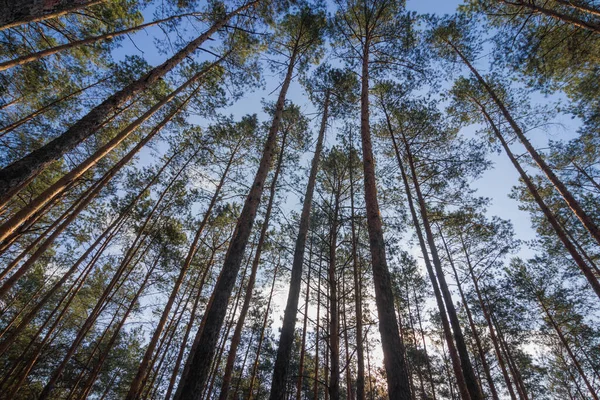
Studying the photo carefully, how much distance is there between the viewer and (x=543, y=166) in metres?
8.77

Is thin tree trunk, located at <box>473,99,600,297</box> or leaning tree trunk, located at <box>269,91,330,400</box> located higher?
thin tree trunk, located at <box>473,99,600,297</box>

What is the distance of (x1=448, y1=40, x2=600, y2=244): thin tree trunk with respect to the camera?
708 centimetres

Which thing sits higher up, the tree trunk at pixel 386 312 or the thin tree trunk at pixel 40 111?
the thin tree trunk at pixel 40 111

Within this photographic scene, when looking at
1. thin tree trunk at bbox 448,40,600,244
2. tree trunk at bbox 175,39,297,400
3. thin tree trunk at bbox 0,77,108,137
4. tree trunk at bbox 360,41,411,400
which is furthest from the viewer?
thin tree trunk at bbox 0,77,108,137

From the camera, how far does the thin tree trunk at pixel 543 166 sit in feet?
23.2

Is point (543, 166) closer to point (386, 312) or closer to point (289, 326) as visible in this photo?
point (386, 312)

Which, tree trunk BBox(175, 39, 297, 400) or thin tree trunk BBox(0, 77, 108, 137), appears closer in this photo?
tree trunk BBox(175, 39, 297, 400)

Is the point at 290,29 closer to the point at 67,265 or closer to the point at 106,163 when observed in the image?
the point at 106,163

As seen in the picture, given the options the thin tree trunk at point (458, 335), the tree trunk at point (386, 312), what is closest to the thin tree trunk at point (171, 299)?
the tree trunk at point (386, 312)

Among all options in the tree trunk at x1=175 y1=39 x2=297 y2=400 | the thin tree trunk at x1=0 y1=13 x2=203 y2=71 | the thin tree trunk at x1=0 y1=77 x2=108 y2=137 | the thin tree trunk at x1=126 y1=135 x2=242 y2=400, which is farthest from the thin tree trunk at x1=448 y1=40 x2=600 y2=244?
the thin tree trunk at x1=0 y1=77 x2=108 y2=137

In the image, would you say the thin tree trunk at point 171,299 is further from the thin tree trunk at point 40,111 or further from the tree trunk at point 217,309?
the thin tree trunk at point 40,111

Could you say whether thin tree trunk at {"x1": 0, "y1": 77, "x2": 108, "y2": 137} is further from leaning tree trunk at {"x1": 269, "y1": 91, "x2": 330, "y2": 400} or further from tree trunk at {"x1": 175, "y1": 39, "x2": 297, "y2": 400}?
leaning tree trunk at {"x1": 269, "y1": 91, "x2": 330, "y2": 400}

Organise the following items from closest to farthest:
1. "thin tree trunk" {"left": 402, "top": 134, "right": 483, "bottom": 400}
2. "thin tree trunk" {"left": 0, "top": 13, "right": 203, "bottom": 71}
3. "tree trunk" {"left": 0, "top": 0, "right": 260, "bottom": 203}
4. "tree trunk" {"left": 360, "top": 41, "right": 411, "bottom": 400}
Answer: "tree trunk" {"left": 0, "top": 0, "right": 260, "bottom": 203}, "tree trunk" {"left": 360, "top": 41, "right": 411, "bottom": 400}, "thin tree trunk" {"left": 402, "top": 134, "right": 483, "bottom": 400}, "thin tree trunk" {"left": 0, "top": 13, "right": 203, "bottom": 71}

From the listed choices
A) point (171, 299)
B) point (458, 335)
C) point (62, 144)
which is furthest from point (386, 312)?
point (171, 299)
